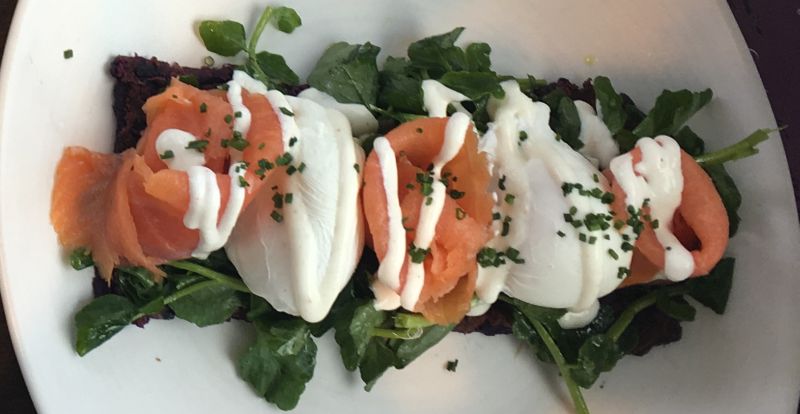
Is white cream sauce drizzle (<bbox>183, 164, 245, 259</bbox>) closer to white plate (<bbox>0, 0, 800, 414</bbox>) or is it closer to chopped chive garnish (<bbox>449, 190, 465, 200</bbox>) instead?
white plate (<bbox>0, 0, 800, 414</bbox>)

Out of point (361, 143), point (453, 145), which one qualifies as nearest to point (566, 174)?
point (453, 145)

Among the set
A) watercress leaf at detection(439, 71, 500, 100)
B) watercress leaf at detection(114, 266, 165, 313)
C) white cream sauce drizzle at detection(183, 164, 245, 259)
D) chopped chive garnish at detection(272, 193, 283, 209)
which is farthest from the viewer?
watercress leaf at detection(439, 71, 500, 100)

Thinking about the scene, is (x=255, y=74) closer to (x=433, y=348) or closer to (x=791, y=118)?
(x=433, y=348)

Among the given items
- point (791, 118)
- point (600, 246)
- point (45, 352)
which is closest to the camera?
point (45, 352)

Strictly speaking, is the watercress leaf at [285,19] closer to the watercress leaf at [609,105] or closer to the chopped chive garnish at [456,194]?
the chopped chive garnish at [456,194]

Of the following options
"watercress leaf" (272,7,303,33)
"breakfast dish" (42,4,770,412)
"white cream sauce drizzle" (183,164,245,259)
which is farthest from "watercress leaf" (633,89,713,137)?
"white cream sauce drizzle" (183,164,245,259)

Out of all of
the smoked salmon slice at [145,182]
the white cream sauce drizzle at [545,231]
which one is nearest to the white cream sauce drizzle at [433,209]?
the white cream sauce drizzle at [545,231]

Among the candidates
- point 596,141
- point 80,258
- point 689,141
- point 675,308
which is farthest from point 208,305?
point 689,141
